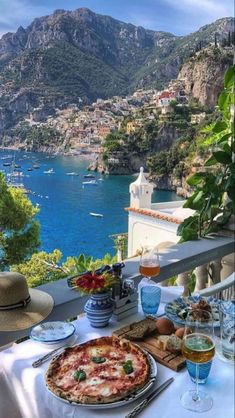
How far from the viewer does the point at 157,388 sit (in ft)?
2.65

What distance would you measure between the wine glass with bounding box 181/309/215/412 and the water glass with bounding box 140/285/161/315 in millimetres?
374

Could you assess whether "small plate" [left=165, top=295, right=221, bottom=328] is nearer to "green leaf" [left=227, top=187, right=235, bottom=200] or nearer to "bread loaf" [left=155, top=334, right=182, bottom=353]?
"bread loaf" [left=155, top=334, right=182, bottom=353]

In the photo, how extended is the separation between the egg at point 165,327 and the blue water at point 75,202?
21.7 feet

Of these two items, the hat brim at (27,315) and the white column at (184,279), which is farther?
the white column at (184,279)

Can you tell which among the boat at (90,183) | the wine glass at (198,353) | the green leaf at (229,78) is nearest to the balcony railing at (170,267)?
the wine glass at (198,353)

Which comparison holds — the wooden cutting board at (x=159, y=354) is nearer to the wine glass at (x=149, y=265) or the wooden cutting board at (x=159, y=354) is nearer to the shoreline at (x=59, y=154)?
the wine glass at (x=149, y=265)

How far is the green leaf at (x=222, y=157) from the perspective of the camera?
2045 mm

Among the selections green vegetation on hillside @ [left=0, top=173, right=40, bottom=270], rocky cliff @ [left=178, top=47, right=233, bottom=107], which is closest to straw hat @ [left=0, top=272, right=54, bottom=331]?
green vegetation on hillside @ [left=0, top=173, right=40, bottom=270]

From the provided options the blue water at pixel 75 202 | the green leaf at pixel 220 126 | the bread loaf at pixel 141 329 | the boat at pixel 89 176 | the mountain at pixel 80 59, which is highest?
the mountain at pixel 80 59

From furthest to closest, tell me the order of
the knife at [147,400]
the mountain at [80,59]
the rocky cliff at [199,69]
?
the rocky cliff at [199,69] < the mountain at [80,59] < the knife at [147,400]

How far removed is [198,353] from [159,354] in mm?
212

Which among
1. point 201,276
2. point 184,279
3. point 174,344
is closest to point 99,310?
point 174,344

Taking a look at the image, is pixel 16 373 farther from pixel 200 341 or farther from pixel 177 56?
pixel 177 56

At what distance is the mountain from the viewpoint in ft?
28.6
